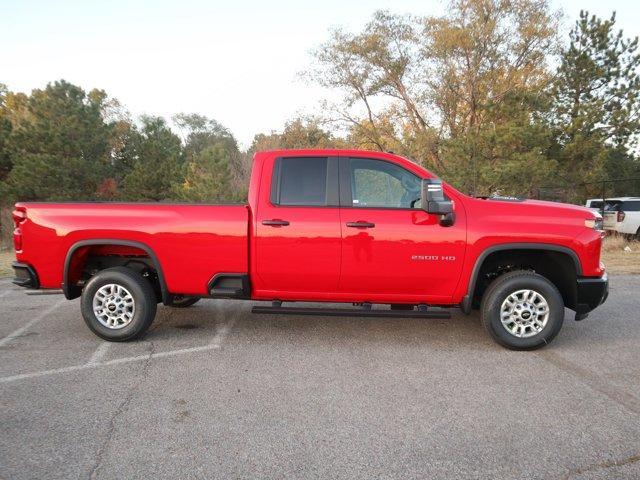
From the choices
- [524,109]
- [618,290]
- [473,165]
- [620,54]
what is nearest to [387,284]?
[618,290]

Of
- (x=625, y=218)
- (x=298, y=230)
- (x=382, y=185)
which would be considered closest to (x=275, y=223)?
(x=298, y=230)

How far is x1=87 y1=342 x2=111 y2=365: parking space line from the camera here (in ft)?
14.4

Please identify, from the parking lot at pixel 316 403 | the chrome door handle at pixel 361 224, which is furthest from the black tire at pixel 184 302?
the chrome door handle at pixel 361 224

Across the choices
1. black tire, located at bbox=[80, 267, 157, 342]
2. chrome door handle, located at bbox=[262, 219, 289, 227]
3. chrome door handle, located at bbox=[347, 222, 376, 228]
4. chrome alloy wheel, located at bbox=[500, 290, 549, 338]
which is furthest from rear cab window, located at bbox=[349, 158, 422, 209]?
black tire, located at bbox=[80, 267, 157, 342]

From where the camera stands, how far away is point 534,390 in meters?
3.79

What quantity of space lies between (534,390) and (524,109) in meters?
20.0

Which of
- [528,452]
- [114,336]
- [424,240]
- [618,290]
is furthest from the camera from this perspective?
[618,290]

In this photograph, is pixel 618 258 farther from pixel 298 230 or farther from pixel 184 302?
pixel 184 302

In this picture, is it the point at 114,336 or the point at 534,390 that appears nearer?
the point at 534,390

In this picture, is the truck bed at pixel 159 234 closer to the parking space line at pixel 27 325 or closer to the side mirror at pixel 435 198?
the parking space line at pixel 27 325

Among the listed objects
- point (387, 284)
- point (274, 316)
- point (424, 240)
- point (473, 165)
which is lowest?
point (274, 316)

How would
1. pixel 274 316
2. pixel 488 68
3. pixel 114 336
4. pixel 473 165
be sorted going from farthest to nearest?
pixel 488 68 → pixel 473 165 → pixel 274 316 → pixel 114 336

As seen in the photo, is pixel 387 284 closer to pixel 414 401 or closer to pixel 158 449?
pixel 414 401

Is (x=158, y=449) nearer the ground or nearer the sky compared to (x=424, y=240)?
nearer the ground
